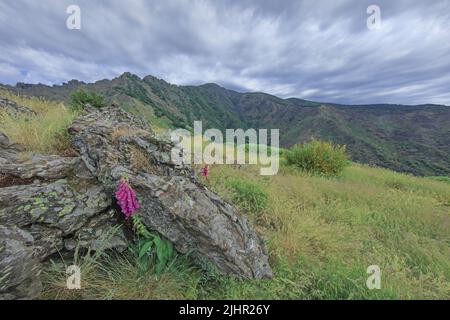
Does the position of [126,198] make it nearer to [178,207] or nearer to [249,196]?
[178,207]

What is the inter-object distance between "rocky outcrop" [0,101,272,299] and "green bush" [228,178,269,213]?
1.21 meters

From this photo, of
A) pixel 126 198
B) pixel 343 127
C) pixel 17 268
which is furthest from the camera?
pixel 343 127

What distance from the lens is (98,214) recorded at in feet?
8.86

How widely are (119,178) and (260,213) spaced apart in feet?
7.60

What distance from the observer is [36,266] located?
200cm

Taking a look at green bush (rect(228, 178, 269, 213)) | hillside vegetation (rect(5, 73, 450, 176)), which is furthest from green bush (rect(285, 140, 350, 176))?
hillside vegetation (rect(5, 73, 450, 176))

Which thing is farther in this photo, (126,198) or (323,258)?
(323,258)

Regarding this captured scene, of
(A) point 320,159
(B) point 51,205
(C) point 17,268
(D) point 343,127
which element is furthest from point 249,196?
(D) point 343,127

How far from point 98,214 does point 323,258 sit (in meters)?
2.72

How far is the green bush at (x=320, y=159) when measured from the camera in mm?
8648

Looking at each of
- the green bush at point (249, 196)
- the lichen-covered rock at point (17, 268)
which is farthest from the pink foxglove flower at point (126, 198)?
the green bush at point (249, 196)

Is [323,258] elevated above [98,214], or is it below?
below
